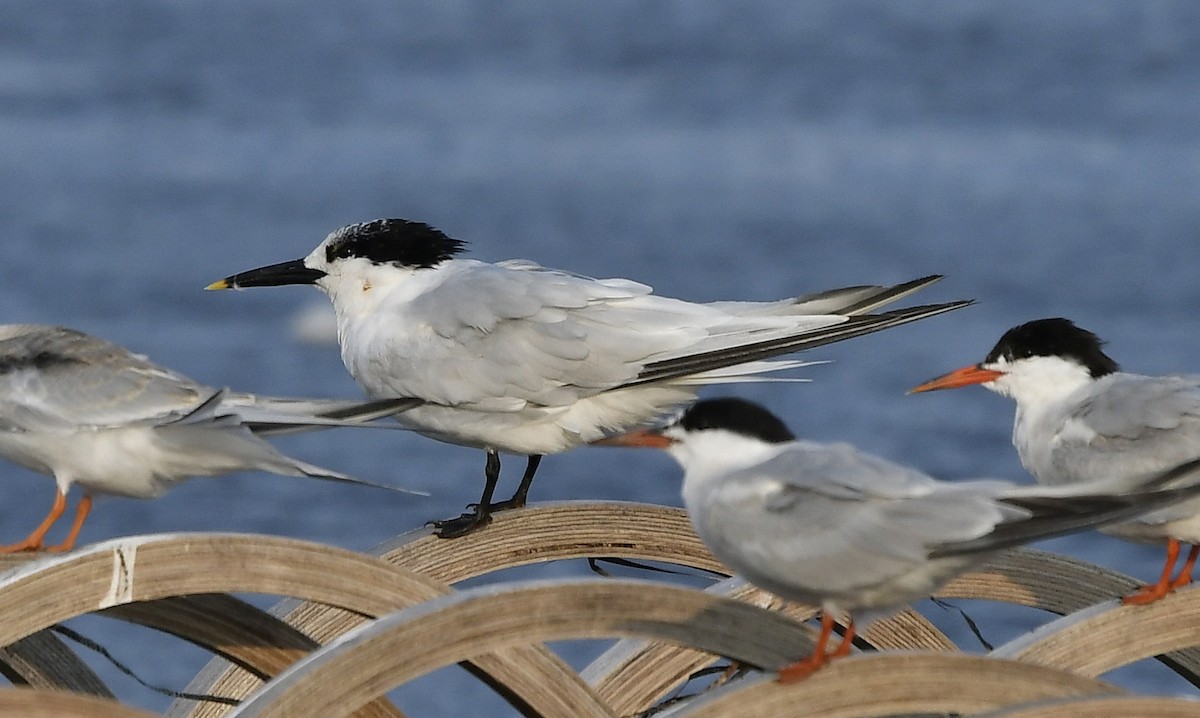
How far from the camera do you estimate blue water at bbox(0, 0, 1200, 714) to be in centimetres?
1241

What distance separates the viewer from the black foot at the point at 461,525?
4871 mm

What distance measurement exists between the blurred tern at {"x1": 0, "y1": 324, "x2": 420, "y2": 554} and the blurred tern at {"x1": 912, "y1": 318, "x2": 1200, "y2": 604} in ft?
5.03

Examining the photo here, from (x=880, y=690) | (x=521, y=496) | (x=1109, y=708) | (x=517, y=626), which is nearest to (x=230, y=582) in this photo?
(x=517, y=626)

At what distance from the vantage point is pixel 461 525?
197 inches

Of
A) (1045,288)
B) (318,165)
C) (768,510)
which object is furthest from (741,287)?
(768,510)

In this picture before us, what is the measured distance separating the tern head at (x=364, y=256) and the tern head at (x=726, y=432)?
7.08ft

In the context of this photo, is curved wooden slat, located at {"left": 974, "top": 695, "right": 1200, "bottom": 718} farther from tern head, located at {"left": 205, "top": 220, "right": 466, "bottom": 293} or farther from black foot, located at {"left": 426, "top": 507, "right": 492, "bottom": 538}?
tern head, located at {"left": 205, "top": 220, "right": 466, "bottom": 293}

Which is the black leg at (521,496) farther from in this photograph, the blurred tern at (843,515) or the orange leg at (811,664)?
the orange leg at (811,664)

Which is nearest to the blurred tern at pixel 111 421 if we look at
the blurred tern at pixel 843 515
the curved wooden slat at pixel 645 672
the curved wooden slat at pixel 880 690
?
the curved wooden slat at pixel 645 672

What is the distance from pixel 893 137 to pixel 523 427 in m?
19.0

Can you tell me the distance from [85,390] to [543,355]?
126cm

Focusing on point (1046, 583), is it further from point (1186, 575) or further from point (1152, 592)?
point (1152, 592)

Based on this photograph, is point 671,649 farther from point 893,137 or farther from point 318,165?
point 893,137

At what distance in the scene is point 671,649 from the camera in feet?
14.7
